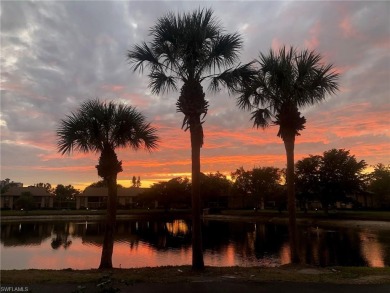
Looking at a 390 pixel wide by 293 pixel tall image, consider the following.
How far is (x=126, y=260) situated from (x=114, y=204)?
12.1m

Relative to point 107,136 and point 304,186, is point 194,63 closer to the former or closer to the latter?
point 107,136

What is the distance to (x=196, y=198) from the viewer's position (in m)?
13.6

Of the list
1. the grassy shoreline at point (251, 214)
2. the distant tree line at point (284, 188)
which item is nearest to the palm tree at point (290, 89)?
the distant tree line at point (284, 188)

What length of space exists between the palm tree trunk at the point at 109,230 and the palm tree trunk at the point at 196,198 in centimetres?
395

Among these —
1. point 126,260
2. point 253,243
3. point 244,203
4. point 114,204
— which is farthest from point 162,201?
point 114,204

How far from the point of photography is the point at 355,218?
54.1 m

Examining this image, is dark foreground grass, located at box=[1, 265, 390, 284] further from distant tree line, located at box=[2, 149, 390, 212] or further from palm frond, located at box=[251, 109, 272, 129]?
distant tree line, located at box=[2, 149, 390, 212]

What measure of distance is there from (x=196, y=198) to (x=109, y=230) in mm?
4373

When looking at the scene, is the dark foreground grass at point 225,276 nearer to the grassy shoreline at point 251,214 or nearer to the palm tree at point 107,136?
the palm tree at point 107,136

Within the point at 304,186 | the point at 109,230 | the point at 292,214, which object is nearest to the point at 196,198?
the point at 109,230

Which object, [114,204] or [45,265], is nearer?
[114,204]

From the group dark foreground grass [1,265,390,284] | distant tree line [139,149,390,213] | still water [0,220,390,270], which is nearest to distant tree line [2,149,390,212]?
distant tree line [139,149,390,213]

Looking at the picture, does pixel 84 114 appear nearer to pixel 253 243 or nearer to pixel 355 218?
pixel 253 243

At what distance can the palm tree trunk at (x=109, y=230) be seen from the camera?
15.2m
